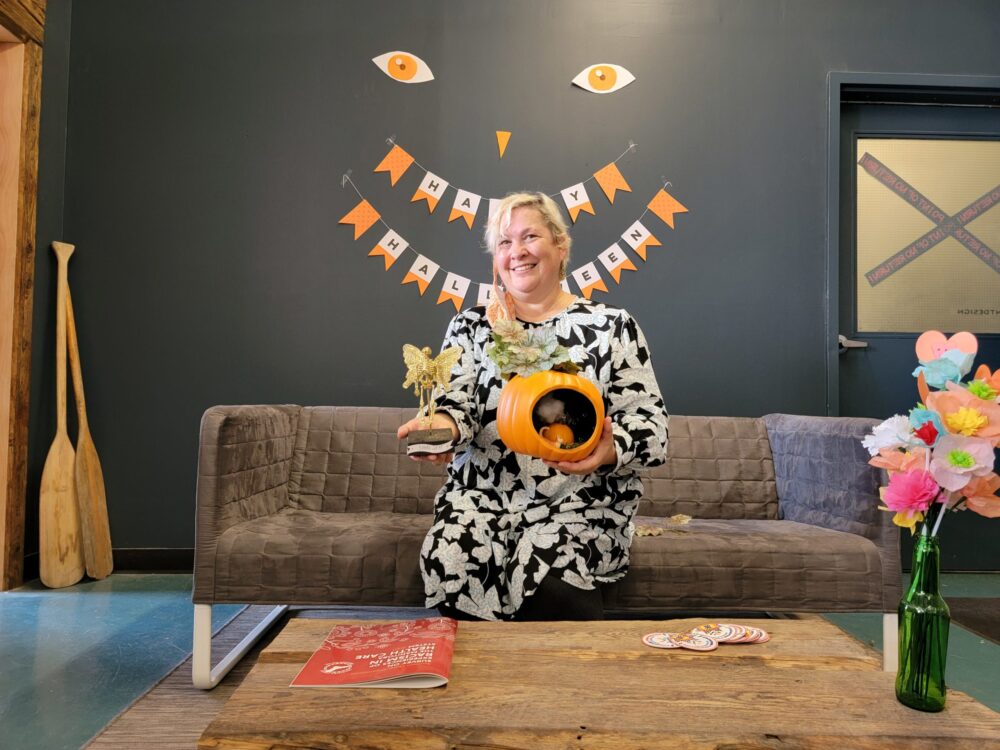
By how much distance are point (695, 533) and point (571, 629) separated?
3.40 ft

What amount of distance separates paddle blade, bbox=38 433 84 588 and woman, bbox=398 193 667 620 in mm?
1886

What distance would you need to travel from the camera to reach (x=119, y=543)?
9.79ft

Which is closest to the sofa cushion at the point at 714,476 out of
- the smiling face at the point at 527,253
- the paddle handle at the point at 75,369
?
the smiling face at the point at 527,253

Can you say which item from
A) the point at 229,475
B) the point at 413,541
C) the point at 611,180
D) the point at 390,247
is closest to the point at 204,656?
the point at 229,475

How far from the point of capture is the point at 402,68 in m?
3.11

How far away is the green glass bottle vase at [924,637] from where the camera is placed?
858 millimetres

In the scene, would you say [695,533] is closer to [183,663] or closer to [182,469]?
[183,663]

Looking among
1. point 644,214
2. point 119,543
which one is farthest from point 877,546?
point 119,543

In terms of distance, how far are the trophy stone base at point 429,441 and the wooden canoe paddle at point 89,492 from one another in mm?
2006

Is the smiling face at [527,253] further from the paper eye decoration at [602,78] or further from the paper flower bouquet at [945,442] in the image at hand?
the paper eye decoration at [602,78]

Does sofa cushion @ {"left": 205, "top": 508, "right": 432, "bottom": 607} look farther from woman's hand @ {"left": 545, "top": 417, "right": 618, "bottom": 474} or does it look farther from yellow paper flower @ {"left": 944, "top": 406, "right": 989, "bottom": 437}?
yellow paper flower @ {"left": 944, "top": 406, "right": 989, "bottom": 437}

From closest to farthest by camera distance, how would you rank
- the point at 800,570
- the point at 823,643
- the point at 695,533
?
the point at 823,643 < the point at 800,570 < the point at 695,533

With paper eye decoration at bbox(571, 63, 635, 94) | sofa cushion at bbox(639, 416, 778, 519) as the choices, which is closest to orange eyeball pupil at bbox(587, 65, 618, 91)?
paper eye decoration at bbox(571, 63, 635, 94)

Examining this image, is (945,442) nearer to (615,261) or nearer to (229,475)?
(229,475)
